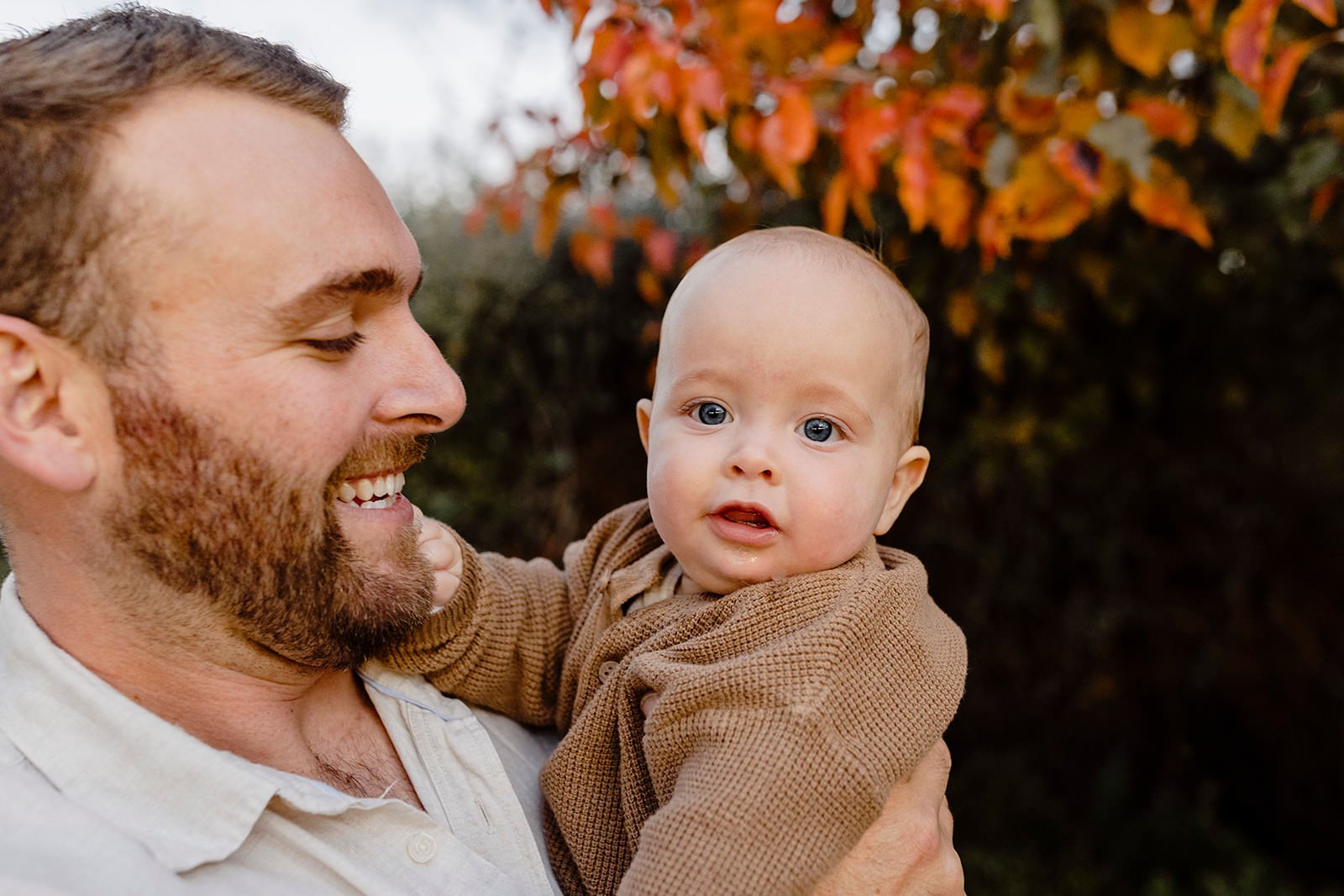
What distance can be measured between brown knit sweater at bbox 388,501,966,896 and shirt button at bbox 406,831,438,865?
23 centimetres

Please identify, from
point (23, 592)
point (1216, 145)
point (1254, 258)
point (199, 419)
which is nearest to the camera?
point (199, 419)

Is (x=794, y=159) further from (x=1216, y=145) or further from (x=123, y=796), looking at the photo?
(x=123, y=796)

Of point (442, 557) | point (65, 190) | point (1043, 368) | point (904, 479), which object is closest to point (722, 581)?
point (904, 479)

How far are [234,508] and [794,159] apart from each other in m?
1.62

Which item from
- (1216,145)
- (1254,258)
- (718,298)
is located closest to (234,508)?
(718,298)

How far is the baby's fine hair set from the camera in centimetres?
185

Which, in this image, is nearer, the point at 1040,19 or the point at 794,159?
the point at 1040,19

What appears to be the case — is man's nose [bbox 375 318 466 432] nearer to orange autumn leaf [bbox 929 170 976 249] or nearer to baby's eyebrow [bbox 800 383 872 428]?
baby's eyebrow [bbox 800 383 872 428]

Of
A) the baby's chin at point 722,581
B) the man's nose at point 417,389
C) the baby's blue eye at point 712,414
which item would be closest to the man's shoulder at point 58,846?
the man's nose at point 417,389

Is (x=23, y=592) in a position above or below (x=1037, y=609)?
above

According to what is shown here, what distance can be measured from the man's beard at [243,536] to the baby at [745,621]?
247mm

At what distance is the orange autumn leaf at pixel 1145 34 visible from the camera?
2.40 meters

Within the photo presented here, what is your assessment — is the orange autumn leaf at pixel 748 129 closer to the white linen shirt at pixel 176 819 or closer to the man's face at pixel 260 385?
the man's face at pixel 260 385

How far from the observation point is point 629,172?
12.6ft
